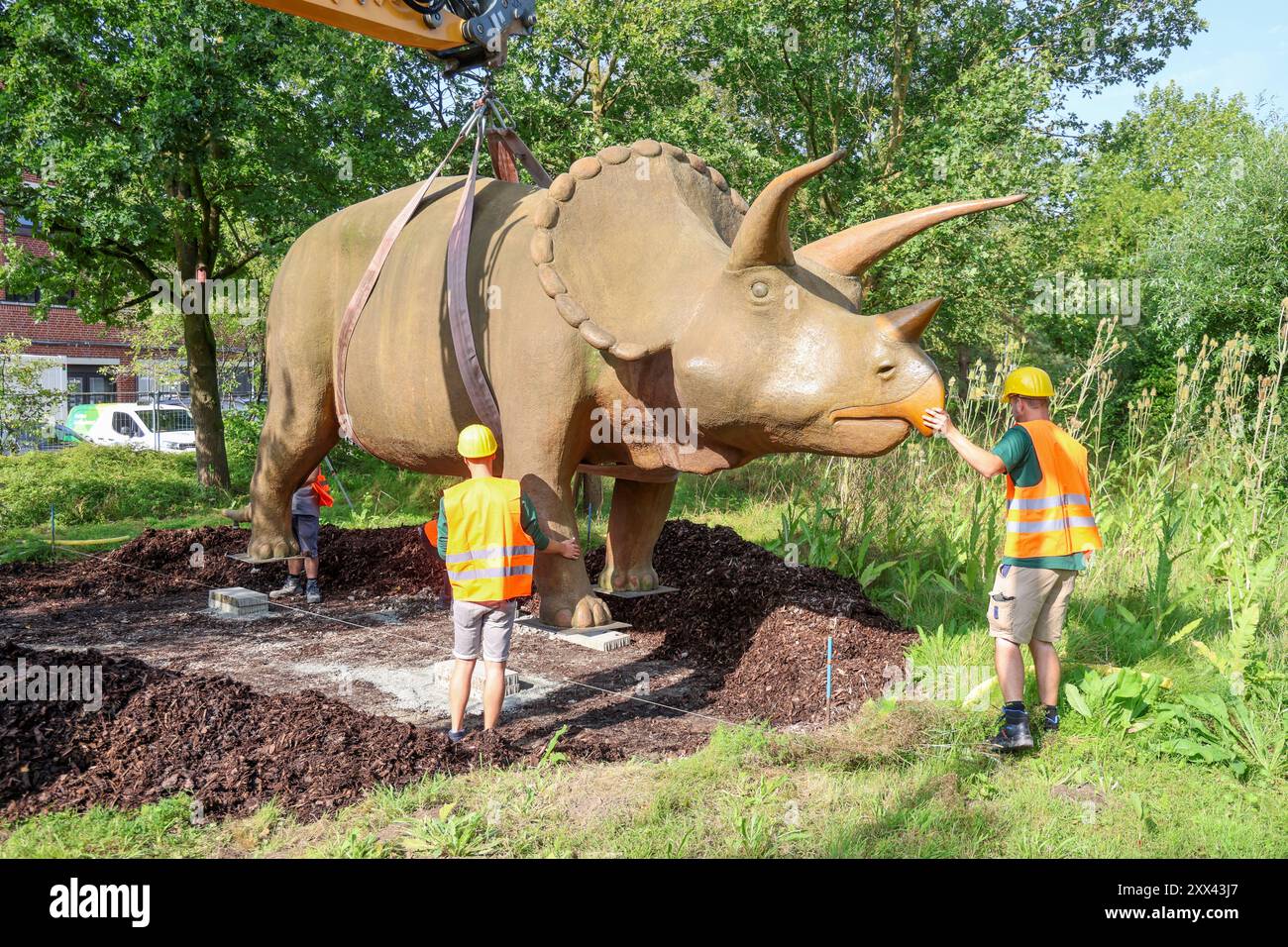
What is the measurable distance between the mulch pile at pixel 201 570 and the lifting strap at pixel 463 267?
5.45 ft

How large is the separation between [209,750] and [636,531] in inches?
115

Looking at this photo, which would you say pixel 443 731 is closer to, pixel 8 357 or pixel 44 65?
pixel 44 65

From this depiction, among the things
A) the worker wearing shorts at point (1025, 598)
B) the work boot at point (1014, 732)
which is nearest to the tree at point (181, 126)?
the worker wearing shorts at point (1025, 598)

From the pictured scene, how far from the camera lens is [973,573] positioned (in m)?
6.07

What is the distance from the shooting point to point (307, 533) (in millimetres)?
7230

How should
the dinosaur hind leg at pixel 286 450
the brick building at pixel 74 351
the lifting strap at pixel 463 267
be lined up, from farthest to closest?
the brick building at pixel 74 351 → the dinosaur hind leg at pixel 286 450 → the lifting strap at pixel 463 267

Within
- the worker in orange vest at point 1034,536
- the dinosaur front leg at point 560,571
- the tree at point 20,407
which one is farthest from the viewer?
the tree at point 20,407

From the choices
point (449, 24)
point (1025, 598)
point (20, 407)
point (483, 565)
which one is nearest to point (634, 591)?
point (483, 565)

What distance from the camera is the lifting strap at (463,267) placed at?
5.13 m

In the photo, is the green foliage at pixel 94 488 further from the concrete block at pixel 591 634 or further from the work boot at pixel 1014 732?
the work boot at pixel 1014 732

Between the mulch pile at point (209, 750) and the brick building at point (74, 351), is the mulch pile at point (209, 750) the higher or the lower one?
the lower one

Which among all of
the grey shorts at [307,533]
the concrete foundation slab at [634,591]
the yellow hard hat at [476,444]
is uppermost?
the yellow hard hat at [476,444]

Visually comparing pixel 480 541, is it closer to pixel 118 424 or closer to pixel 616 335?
pixel 616 335

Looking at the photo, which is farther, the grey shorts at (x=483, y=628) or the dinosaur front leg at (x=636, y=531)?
the dinosaur front leg at (x=636, y=531)
